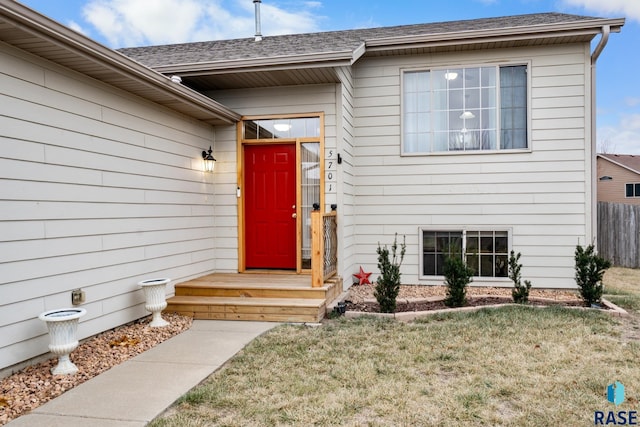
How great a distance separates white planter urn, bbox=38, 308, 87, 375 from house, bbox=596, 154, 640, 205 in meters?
22.4

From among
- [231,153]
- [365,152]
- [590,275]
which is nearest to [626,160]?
[590,275]

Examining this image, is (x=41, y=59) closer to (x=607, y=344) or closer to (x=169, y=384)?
(x=169, y=384)

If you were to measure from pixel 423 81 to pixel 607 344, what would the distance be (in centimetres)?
472

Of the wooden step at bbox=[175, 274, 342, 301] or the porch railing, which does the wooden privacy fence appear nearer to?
the porch railing

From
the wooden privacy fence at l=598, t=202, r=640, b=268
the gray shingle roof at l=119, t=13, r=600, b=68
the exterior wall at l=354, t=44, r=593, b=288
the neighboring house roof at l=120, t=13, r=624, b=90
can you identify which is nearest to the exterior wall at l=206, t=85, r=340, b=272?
the neighboring house roof at l=120, t=13, r=624, b=90

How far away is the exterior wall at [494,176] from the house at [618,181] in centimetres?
1617

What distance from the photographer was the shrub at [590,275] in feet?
18.9

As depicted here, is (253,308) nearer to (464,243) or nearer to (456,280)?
(456,280)

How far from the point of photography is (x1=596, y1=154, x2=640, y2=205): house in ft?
66.0

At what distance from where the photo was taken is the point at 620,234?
33.5ft

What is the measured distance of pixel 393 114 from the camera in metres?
7.35

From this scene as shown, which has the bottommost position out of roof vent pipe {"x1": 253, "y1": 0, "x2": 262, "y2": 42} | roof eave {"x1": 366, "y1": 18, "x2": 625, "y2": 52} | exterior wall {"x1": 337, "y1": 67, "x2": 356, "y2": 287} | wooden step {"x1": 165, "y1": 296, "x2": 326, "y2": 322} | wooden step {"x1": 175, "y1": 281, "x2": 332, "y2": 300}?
wooden step {"x1": 165, "y1": 296, "x2": 326, "y2": 322}

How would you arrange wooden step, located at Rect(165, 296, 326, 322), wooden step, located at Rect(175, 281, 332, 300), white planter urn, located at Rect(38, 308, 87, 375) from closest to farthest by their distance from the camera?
white planter urn, located at Rect(38, 308, 87, 375)
wooden step, located at Rect(165, 296, 326, 322)
wooden step, located at Rect(175, 281, 332, 300)

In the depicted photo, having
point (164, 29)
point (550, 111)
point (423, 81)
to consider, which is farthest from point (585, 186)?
point (164, 29)
